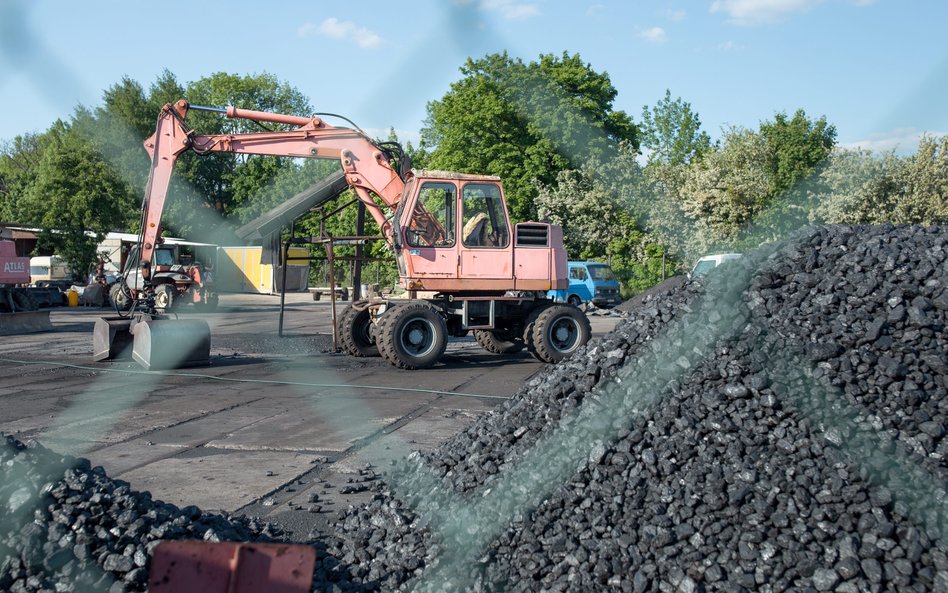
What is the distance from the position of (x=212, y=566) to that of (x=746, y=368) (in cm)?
301

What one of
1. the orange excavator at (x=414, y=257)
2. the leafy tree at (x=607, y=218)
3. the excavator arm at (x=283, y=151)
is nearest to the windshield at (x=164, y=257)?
the leafy tree at (x=607, y=218)

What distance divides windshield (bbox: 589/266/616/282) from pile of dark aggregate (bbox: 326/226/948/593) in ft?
82.9

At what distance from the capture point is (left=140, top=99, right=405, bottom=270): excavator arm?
13156 millimetres

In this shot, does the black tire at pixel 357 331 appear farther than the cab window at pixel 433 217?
Yes

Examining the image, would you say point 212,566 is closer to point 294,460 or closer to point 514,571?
point 514,571

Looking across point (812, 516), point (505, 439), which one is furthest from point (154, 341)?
point (812, 516)

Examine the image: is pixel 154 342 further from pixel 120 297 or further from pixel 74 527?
pixel 120 297

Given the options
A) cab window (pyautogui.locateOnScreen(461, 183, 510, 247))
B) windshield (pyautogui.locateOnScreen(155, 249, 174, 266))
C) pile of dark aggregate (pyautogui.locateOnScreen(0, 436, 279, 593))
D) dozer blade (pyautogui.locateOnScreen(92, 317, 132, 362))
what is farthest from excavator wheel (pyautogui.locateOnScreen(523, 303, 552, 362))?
windshield (pyautogui.locateOnScreen(155, 249, 174, 266))

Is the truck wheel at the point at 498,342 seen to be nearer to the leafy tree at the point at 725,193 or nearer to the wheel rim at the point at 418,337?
the wheel rim at the point at 418,337

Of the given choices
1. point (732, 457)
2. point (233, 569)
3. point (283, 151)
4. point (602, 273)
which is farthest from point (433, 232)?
point (602, 273)

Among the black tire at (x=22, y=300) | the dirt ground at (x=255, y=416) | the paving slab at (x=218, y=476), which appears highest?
the black tire at (x=22, y=300)

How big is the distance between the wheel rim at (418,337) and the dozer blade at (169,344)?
296cm

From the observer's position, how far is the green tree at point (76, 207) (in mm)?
27031

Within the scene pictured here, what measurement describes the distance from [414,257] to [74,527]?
9388 mm
